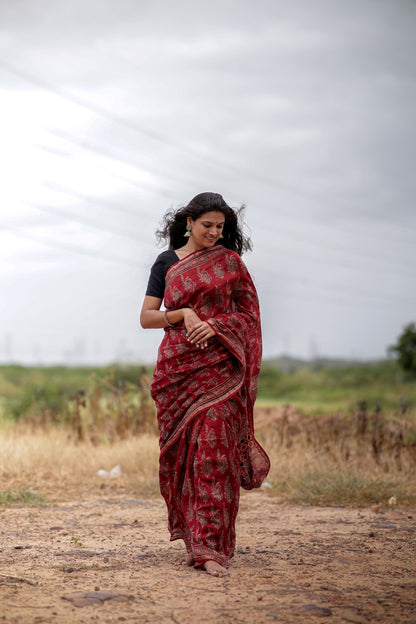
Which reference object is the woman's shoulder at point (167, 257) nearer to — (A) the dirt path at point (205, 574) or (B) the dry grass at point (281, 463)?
(A) the dirt path at point (205, 574)

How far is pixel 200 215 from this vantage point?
14.9ft

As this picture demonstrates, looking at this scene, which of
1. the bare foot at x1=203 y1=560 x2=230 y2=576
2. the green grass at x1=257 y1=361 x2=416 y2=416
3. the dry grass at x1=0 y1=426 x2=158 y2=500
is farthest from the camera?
the green grass at x1=257 y1=361 x2=416 y2=416

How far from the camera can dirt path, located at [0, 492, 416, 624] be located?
336 cm

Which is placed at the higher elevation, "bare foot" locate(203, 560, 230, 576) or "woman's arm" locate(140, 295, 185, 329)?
"woman's arm" locate(140, 295, 185, 329)

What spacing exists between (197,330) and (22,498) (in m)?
3.83

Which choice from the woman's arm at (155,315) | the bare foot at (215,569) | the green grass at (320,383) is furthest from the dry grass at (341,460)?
the green grass at (320,383)

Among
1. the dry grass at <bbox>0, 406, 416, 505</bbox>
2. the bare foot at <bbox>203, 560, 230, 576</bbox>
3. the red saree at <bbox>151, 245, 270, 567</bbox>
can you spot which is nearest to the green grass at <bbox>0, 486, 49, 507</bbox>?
the dry grass at <bbox>0, 406, 416, 505</bbox>

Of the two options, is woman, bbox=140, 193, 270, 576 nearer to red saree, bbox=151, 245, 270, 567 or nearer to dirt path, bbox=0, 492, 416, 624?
Answer: red saree, bbox=151, 245, 270, 567

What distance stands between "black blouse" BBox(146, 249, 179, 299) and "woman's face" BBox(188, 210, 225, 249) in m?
0.23

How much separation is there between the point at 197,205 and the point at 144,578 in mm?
2383

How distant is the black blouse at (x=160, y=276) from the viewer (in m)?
4.63

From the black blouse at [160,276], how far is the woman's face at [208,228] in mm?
230

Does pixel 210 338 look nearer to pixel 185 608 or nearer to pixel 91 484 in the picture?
pixel 185 608

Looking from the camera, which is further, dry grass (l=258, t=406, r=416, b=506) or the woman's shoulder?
dry grass (l=258, t=406, r=416, b=506)
